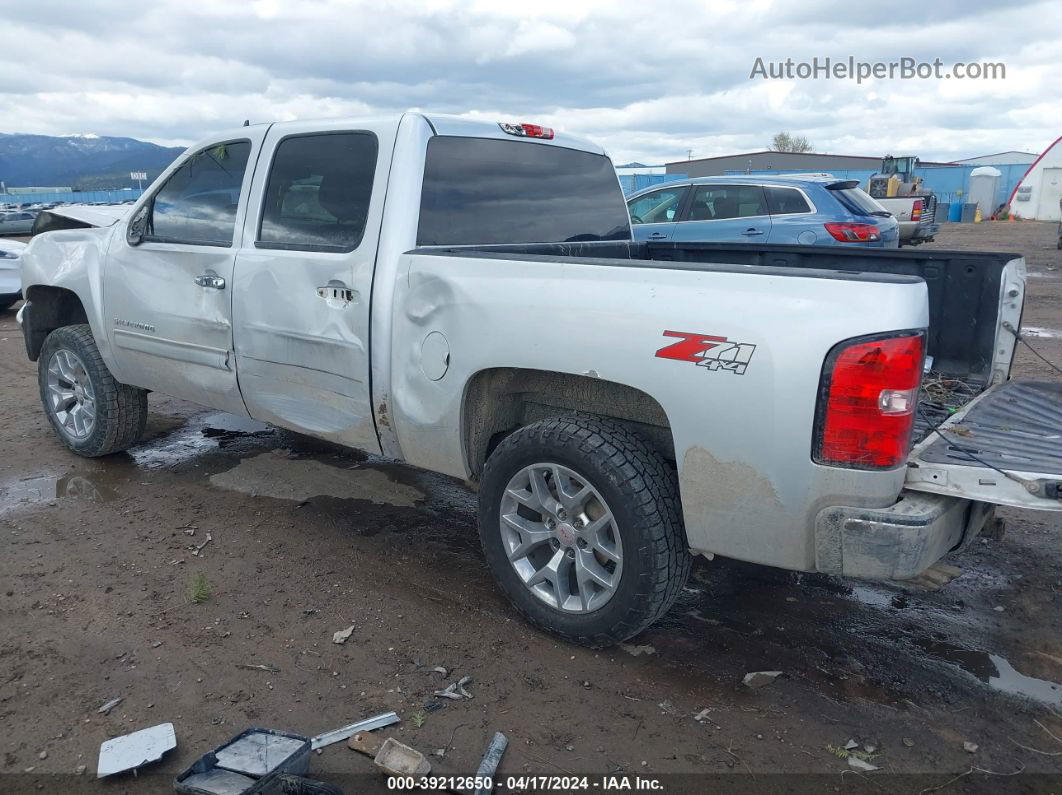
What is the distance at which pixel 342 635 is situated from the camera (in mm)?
3266

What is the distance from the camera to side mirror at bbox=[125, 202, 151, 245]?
4664mm

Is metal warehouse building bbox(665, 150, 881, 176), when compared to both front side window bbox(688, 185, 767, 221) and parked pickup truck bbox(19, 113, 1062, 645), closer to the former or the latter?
front side window bbox(688, 185, 767, 221)

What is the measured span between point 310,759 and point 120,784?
57cm

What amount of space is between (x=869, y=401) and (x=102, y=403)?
15.0 ft

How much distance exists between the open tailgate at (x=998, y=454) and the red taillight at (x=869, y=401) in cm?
21

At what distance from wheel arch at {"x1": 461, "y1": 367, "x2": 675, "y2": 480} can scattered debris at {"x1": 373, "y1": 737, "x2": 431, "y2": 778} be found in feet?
4.04

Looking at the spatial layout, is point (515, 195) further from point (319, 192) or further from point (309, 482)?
point (309, 482)

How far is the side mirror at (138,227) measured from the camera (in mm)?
4664

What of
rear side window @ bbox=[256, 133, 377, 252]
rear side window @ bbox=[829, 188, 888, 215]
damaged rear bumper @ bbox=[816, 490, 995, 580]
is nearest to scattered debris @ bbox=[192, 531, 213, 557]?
rear side window @ bbox=[256, 133, 377, 252]

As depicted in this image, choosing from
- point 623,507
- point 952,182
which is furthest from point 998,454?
point 952,182

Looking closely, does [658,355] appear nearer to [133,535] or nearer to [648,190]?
[133,535]

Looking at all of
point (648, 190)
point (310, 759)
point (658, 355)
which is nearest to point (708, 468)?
point (658, 355)

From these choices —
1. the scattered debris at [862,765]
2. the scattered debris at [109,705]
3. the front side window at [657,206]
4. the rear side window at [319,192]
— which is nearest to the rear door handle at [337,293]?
the rear side window at [319,192]

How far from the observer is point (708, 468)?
2693 millimetres
